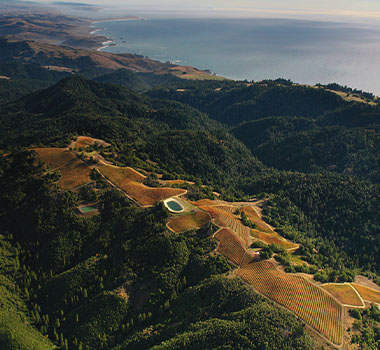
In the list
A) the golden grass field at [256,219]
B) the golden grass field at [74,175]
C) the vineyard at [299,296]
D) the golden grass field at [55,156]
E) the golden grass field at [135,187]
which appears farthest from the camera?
the golden grass field at [55,156]

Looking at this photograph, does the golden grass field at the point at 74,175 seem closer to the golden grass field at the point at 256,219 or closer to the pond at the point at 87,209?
the pond at the point at 87,209

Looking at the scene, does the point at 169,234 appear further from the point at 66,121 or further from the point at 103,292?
the point at 66,121

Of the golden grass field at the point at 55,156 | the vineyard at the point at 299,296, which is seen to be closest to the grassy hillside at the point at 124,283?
the vineyard at the point at 299,296

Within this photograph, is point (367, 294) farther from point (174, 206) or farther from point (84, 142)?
point (84, 142)

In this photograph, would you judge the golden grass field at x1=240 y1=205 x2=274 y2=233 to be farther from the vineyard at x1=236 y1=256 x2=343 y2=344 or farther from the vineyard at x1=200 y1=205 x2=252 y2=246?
the vineyard at x1=236 y1=256 x2=343 y2=344

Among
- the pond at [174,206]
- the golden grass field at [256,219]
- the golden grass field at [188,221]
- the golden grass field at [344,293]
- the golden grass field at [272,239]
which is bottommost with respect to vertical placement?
the golden grass field at [256,219]

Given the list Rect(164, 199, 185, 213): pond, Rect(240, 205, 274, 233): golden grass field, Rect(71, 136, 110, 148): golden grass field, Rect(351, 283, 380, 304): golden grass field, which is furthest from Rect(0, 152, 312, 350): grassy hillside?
Rect(71, 136, 110, 148): golden grass field
